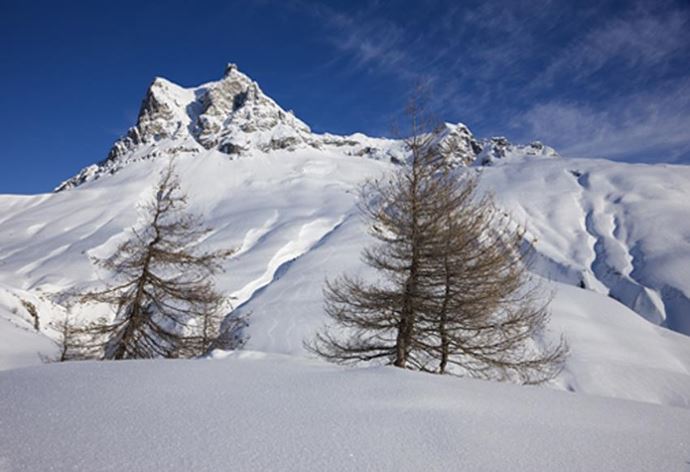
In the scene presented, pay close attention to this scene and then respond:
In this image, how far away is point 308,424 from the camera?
249 cm

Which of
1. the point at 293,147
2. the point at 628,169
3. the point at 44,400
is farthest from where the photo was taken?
the point at 293,147

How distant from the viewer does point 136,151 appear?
143m

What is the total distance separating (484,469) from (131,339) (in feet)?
27.6

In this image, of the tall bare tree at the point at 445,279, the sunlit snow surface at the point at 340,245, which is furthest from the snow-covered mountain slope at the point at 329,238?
the tall bare tree at the point at 445,279

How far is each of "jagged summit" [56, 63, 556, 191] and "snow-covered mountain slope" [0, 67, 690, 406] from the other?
1.85 m

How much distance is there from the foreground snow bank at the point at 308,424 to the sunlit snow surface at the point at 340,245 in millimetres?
4888

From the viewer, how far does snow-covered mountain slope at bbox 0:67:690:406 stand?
16141 mm

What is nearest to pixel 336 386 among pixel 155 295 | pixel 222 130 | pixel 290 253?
pixel 155 295

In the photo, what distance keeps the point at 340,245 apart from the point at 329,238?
24.2ft

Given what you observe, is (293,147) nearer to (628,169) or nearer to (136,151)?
(136,151)

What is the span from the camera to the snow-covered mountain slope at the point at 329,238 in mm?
16141

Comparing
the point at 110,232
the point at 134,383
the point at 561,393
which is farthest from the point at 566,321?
the point at 110,232

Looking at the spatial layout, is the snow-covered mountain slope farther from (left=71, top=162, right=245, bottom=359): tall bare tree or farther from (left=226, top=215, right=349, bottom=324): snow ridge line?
(left=71, top=162, right=245, bottom=359): tall bare tree

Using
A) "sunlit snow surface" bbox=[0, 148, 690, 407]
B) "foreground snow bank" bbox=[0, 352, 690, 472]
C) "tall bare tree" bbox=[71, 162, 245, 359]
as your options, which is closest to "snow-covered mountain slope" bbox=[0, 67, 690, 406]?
"sunlit snow surface" bbox=[0, 148, 690, 407]
